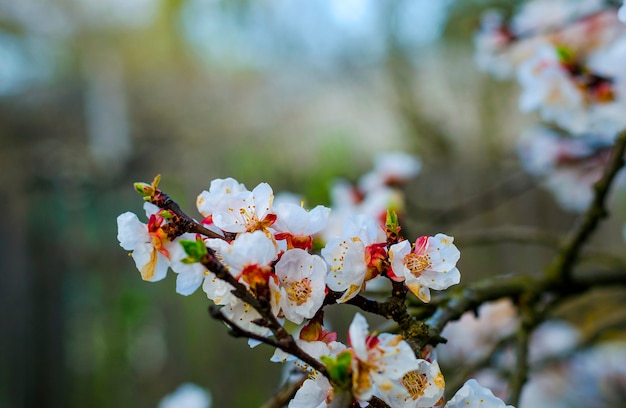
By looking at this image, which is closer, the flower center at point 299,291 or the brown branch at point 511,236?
the flower center at point 299,291

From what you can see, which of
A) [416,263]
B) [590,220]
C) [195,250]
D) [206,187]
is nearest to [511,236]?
[590,220]

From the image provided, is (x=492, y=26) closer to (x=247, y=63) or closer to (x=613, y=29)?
(x=613, y=29)

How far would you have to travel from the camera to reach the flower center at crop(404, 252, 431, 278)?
0.35m

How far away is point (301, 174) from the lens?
91.7 inches

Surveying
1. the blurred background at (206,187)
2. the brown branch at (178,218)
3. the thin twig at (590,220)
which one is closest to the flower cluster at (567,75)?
the thin twig at (590,220)

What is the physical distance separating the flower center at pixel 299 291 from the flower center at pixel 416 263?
7 centimetres

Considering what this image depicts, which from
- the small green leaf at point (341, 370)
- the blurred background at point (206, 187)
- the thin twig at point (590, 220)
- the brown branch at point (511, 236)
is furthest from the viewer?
the blurred background at point (206, 187)

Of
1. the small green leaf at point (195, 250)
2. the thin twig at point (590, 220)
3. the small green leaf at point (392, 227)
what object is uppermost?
the thin twig at point (590, 220)

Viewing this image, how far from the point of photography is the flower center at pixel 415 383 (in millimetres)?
323

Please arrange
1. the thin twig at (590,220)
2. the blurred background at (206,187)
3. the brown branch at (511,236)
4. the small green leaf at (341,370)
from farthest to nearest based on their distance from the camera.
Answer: the blurred background at (206,187) < the brown branch at (511,236) < the thin twig at (590,220) < the small green leaf at (341,370)

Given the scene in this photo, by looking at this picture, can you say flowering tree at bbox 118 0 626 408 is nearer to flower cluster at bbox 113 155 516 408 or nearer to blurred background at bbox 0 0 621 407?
flower cluster at bbox 113 155 516 408

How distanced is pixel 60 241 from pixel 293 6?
202 cm

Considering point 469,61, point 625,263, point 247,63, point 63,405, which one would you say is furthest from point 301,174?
point 247,63

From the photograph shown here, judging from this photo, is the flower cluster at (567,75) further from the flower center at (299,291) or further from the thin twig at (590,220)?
the flower center at (299,291)
